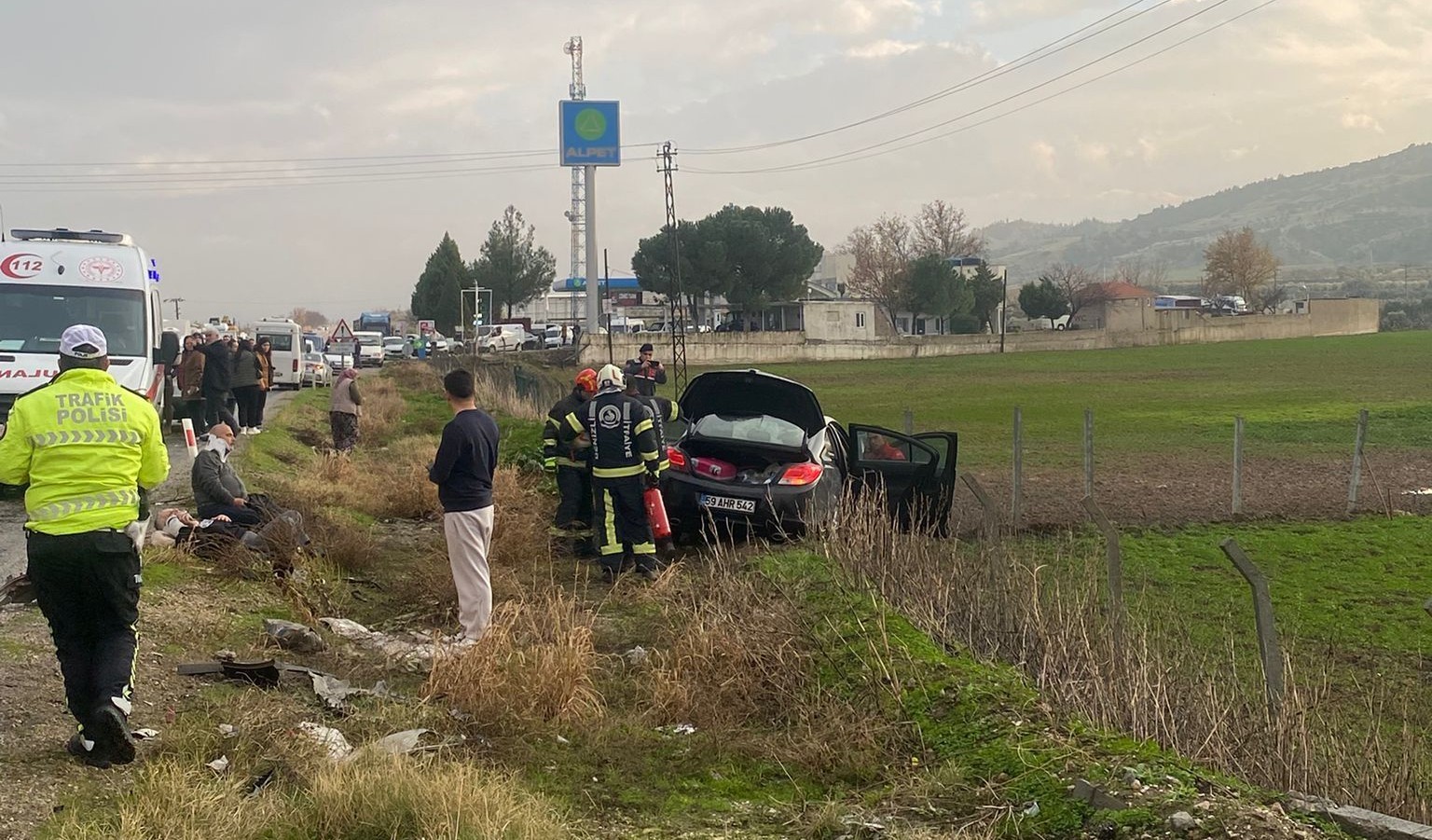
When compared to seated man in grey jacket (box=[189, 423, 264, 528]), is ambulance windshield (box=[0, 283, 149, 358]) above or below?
above

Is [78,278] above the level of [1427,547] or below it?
above

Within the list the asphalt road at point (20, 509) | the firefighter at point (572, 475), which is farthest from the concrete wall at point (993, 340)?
the firefighter at point (572, 475)

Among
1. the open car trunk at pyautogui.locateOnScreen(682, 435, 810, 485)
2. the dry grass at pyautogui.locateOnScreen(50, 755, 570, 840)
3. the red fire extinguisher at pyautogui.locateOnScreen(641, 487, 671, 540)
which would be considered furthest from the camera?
the open car trunk at pyautogui.locateOnScreen(682, 435, 810, 485)

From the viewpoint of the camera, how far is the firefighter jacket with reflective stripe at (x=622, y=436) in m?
10.5

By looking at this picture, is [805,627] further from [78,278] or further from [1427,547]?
[78,278]

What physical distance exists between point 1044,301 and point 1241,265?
46.3 metres

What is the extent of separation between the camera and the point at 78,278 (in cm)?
1588

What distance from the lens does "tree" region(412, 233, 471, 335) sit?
104938mm

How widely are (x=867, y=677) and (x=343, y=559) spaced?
568cm

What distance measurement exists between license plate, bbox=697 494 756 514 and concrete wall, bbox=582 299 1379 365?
48.1 metres

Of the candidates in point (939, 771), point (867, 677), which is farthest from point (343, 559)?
point (939, 771)

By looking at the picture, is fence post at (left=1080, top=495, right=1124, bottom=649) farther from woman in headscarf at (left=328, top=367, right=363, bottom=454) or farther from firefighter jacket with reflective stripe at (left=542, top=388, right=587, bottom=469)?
woman in headscarf at (left=328, top=367, right=363, bottom=454)

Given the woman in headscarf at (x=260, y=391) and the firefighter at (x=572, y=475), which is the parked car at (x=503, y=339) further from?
the firefighter at (x=572, y=475)

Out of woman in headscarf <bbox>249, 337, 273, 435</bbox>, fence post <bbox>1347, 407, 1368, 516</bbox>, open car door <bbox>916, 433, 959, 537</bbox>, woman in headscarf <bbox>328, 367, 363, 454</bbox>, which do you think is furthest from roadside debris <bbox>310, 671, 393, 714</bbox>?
woman in headscarf <bbox>249, 337, 273, 435</bbox>
